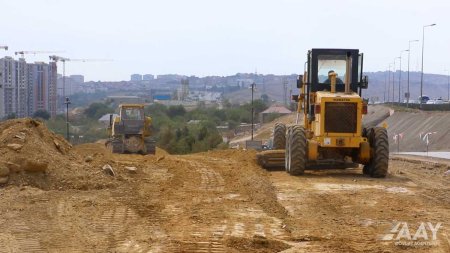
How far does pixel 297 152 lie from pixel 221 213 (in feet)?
21.8

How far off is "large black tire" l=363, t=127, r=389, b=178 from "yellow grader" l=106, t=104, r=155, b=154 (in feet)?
54.7

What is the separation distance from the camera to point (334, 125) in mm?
17703

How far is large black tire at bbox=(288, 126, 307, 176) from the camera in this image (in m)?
17.7

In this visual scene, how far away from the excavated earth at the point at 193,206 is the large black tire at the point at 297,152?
435 millimetres

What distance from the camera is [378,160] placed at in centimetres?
1783

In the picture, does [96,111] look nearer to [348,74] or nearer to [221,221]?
[348,74]

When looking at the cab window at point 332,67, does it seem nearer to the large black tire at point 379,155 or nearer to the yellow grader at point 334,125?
the yellow grader at point 334,125

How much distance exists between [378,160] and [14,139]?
361 inches

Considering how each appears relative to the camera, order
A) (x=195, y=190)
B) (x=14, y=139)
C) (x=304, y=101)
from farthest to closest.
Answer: (x=304, y=101) → (x=14, y=139) → (x=195, y=190)

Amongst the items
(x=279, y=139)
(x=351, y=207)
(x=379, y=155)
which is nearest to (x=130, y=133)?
(x=279, y=139)

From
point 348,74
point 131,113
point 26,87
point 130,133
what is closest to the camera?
point 348,74

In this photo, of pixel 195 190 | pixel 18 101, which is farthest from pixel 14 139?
pixel 18 101

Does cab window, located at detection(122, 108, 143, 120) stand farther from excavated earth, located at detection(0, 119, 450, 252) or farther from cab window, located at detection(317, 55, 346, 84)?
cab window, located at detection(317, 55, 346, 84)

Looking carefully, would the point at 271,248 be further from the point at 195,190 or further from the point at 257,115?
the point at 257,115
